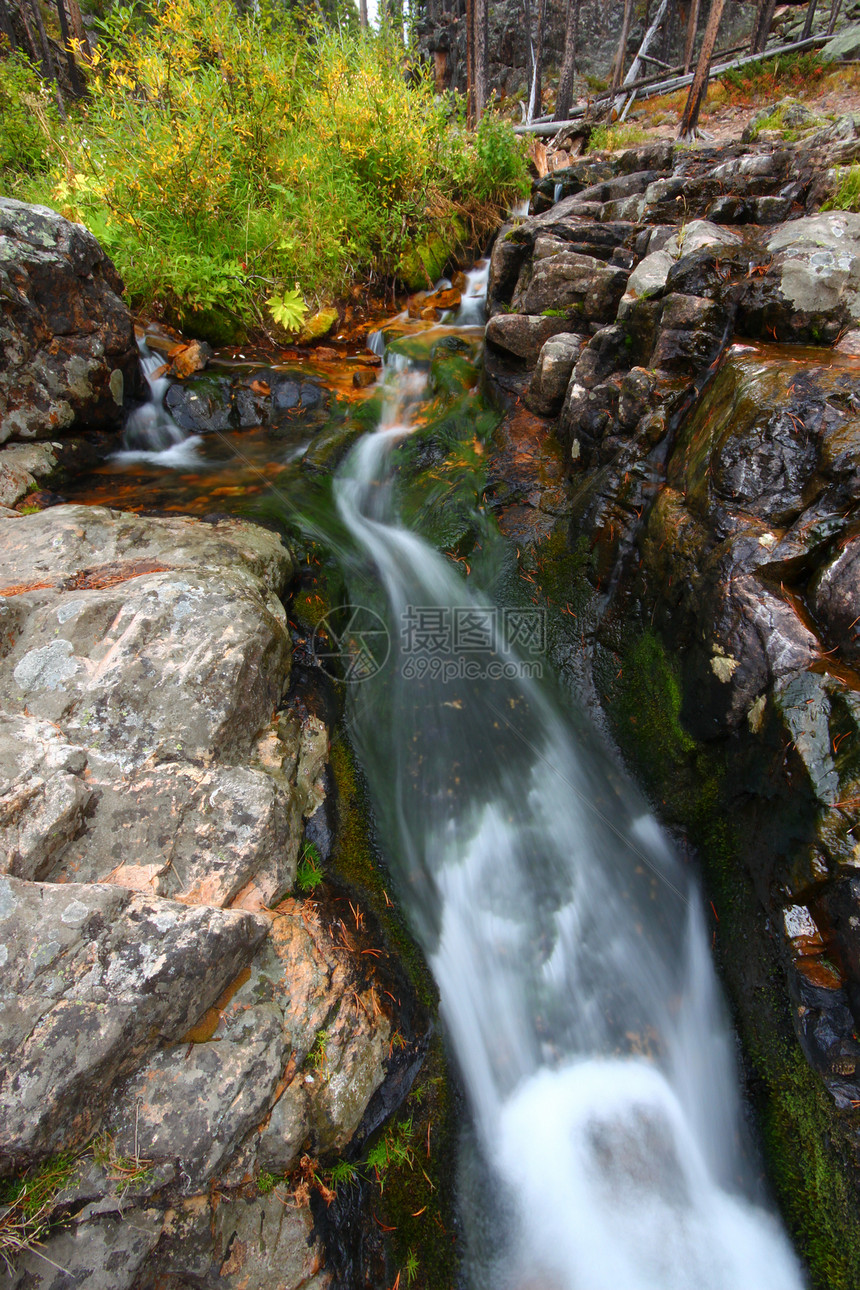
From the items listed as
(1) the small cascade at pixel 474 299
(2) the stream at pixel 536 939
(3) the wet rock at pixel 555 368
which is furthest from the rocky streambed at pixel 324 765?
(1) the small cascade at pixel 474 299

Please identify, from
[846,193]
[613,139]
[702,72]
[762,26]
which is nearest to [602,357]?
[846,193]

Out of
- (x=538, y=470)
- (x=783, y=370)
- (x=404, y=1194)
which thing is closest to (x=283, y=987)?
(x=404, y=1194)

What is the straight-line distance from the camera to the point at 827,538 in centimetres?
264

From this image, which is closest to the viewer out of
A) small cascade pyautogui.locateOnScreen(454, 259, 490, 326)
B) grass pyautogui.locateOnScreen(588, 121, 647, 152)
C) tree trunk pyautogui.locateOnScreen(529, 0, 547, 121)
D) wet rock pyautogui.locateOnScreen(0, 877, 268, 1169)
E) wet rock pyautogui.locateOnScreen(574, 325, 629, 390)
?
wet rock pyautogui.locateOnScreen(0, 877, 268, 1169)

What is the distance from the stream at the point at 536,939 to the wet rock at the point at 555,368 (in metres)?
1.37

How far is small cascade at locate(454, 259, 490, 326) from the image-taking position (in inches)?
310

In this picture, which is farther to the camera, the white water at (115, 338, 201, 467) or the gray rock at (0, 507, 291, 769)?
the white water at (115, 338, 201, 467)

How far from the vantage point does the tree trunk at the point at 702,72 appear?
882 centimetres

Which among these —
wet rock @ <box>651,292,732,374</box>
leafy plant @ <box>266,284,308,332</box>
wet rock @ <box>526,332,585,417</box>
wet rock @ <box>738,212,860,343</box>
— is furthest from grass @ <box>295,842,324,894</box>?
leafy plant @ <box>266,284,308,332</box>

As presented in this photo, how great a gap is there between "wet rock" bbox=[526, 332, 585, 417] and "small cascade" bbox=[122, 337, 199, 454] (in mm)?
3555

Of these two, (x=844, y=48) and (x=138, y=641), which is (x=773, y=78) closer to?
(x=844, y=48)

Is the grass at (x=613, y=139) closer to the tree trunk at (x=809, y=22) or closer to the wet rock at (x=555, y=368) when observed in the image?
the tree trunk at (x=809, y=22)

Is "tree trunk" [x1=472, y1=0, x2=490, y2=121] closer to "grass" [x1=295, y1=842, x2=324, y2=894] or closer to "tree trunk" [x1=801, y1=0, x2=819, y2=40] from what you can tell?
"tree trunk" [x1=801, y1=0, x2=819, y2=40]

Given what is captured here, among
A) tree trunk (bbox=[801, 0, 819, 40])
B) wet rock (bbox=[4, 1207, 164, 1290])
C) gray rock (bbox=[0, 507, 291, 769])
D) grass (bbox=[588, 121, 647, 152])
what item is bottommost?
wet rock (bbox=[4, 1207, 164, 1290])
